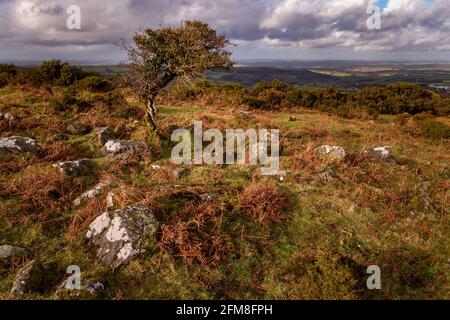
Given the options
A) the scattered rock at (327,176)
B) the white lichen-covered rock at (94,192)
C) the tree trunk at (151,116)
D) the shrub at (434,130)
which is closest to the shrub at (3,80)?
the tree trunk at (151,116)

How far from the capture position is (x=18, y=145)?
12.9m

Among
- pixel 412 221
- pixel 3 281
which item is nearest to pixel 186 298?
pixel 3 281

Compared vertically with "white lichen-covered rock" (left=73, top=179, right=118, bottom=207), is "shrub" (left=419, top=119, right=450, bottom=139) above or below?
above

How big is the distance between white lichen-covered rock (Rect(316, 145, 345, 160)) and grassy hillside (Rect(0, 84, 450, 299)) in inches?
16.4

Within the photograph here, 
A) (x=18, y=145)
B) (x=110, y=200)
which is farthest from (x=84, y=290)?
(x=18, y=145)

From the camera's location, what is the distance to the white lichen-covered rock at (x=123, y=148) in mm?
13508

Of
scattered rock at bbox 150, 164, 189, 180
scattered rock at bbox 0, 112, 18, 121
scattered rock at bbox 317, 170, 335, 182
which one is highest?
scattered rock at bbox 0, 112, 18, 121

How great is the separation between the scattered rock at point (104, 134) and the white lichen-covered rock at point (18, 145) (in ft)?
7.53

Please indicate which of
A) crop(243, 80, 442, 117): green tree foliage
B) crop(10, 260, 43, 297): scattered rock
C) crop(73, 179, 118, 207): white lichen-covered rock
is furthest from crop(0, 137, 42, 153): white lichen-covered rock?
crop(243, 80, 442, 117): green tree foliage

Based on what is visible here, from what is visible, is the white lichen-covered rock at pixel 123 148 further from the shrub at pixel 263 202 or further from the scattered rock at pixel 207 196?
the shrub at pixel 263 202

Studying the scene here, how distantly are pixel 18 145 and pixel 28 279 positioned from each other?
743 centimetres

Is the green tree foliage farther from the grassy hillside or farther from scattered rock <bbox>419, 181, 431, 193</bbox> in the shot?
scattered rock <bbox>419, 181, 431, 193</bbox>

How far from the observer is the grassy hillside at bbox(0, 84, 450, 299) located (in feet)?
24.7

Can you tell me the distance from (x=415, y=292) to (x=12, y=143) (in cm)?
1319
